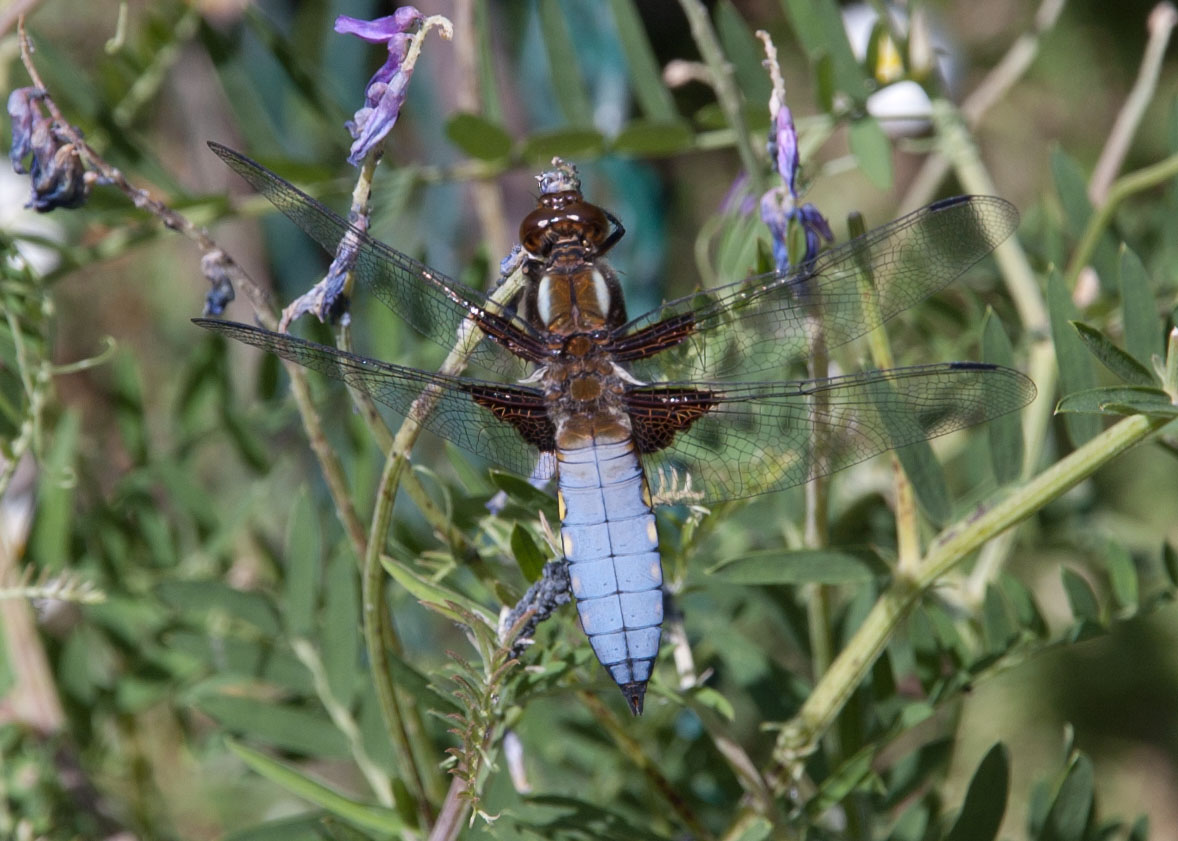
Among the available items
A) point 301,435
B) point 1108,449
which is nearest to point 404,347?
point 301,435

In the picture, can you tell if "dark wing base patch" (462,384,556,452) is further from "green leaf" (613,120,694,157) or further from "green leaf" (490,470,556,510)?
"green leaf" (613,120,694,157)

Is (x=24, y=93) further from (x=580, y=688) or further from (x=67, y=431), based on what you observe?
A: (x=580, y=688)

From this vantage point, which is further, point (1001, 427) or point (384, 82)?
point (1001, 427)

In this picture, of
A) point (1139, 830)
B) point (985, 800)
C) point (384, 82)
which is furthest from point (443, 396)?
point (1139, 830)

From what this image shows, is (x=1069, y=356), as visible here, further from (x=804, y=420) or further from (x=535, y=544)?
(x=535, y=544)

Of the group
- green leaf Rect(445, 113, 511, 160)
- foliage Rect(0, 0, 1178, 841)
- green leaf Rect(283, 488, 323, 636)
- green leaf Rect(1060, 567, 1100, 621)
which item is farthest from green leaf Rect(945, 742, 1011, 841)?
green leaf Rect(445, 113, 511, 160)

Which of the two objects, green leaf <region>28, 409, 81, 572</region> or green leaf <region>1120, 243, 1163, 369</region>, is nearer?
green leaf <region>1120, 243, 1163, 369</region>
